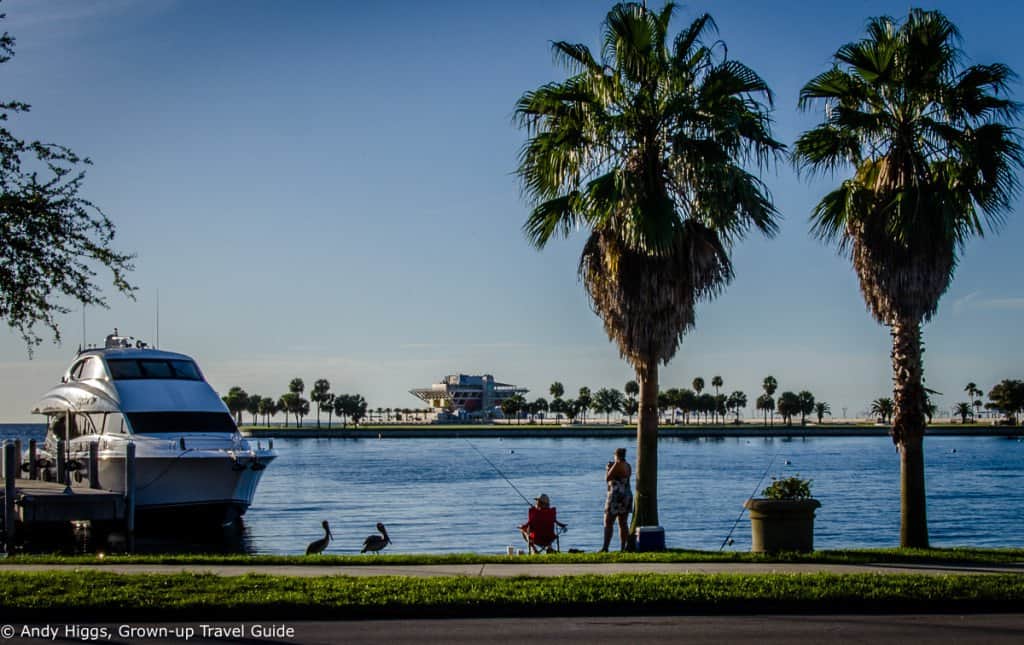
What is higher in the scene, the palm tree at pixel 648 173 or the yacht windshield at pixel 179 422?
the palm tree at pixel 648 173

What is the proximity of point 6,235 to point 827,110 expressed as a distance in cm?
→ 1418

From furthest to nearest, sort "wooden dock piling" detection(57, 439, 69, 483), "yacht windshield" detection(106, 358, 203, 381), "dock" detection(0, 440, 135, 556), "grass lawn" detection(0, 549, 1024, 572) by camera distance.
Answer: "yacht windshield" detection(106, 358, 203, 381) → "wooden dock piling" detection(57, 439, 69, 483) → "dock" detection(0, 440, 135, 556) → "grass lawn" detection(0, 549, 1024, 572)

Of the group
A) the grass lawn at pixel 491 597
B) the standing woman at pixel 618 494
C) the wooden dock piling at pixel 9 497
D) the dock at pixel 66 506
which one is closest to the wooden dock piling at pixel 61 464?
the dock at pixel 66 506

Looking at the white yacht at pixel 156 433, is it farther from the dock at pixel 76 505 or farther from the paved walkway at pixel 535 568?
the paved walkway at pixel 535 568

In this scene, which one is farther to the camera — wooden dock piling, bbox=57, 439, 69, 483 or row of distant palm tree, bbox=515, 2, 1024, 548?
wooden dock piling, bbox=57, 439, 69, 483

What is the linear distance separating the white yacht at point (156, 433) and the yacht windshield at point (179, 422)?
32mm

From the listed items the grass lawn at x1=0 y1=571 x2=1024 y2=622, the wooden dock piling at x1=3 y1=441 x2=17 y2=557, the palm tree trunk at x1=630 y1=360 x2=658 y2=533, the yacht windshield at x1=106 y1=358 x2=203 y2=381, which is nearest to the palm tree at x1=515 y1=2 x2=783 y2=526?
the palm tree trunk at x1=630 y1=360 x2=658 y2=533

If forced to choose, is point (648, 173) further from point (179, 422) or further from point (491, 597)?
point (179, 422)

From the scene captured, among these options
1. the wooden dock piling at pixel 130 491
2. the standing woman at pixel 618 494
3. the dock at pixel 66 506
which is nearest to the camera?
the standing woman at pixel 618 494

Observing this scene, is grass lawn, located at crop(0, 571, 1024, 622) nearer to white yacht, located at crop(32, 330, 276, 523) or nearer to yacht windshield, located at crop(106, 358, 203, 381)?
white yacht, located at crop(32, 330, 276, 523)

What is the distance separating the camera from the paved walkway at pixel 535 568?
50.8 ft

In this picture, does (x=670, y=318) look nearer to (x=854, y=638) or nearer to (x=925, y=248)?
(x=925, y=248)

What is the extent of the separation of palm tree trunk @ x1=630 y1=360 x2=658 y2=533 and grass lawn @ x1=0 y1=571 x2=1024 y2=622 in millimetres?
6485

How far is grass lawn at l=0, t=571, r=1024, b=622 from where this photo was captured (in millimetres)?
12602
